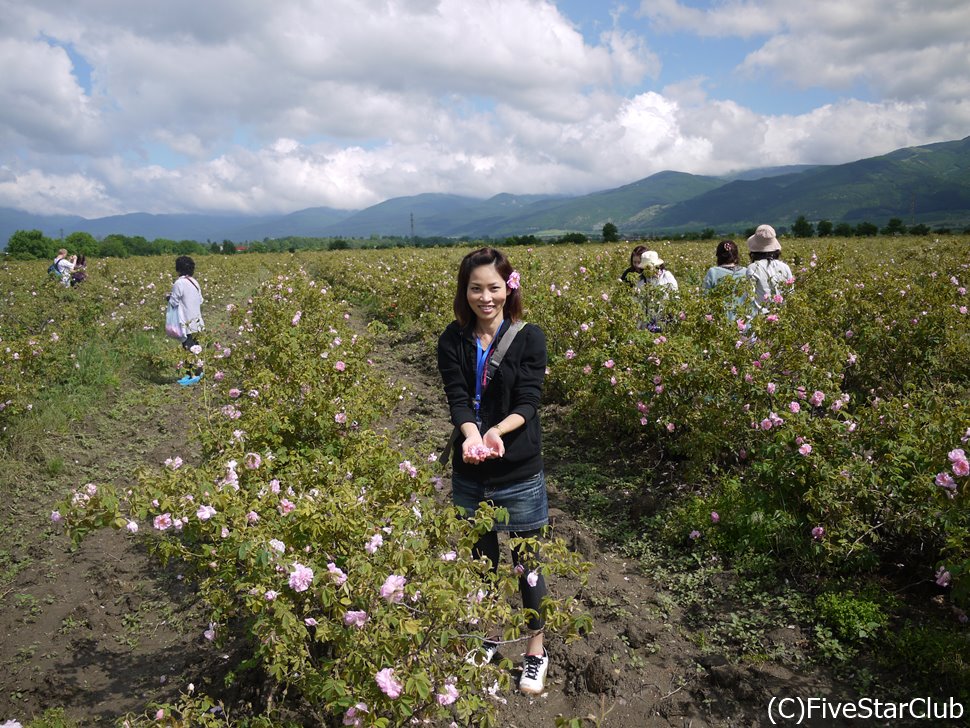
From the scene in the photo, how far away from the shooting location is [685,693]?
110 inches

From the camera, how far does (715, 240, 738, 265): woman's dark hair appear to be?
5582 mm

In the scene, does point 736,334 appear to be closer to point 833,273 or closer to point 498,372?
point 498,372

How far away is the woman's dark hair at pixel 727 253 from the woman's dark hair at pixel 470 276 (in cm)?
363

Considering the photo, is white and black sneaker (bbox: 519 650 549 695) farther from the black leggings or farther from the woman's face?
the woman's face

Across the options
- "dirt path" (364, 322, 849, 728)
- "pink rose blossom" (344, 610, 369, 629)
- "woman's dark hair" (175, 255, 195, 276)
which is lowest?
"dirt path" (364, 322, 849, 728)

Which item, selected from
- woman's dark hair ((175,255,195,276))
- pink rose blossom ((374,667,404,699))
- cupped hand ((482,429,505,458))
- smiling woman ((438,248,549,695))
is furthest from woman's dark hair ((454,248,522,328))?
woman's dark hair ((175,255,195,276))

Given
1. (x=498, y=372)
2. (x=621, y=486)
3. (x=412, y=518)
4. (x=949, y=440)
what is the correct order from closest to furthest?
1. (x=412, y=518)
2. (x=498, y=372)
3. (x=949, y=440)
4. (x=621, y=486)

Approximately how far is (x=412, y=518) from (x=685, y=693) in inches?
65.9

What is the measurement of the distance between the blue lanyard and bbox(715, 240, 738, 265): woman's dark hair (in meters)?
3.80

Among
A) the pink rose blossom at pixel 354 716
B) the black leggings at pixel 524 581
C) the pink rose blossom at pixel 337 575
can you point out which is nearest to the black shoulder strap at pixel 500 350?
the black leggings at pixel 524 581

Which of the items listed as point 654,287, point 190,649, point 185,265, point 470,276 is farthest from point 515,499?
point 185,265

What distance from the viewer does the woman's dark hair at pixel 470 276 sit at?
8.55 ft

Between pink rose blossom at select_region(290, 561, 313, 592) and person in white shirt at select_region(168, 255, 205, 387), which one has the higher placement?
person in white shirt at select_region(168, 255, 205, 387)

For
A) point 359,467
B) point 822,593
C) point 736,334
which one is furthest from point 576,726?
point 736,334
